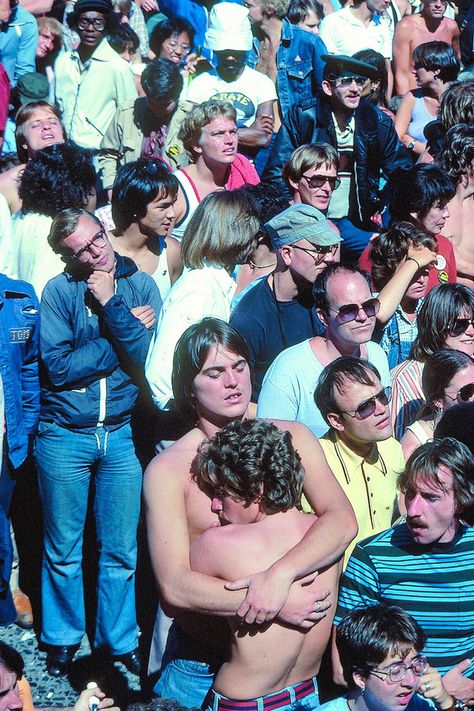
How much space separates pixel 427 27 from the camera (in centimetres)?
888

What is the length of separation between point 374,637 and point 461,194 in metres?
3.72

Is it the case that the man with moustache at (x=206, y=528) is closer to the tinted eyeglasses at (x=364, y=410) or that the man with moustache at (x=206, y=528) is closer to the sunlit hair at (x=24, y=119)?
the tinted eyeglasses at (x=364, y=410)

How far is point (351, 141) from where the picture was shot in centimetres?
618

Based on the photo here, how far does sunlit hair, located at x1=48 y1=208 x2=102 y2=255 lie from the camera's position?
416 centimetres

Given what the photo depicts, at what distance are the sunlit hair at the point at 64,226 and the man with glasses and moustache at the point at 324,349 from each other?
3.47 feet

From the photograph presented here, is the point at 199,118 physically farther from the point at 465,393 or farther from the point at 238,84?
the point at 465,393

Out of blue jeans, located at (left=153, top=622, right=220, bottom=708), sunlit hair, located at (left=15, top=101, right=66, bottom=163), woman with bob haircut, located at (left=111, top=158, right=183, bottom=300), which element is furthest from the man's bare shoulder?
sunlit hair, located at (left=15, top=101, right=66, bottom=163)

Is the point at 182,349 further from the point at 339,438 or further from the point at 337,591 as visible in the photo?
the point at 337,591

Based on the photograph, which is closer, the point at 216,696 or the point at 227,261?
the point at 216,696

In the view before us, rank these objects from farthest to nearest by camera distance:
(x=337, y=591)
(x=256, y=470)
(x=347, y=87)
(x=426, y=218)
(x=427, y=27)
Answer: (x=427, y=27) → (x=347, y=87) → (x=426, y=218) → (x=337, y=591) → (x=256, y=470)

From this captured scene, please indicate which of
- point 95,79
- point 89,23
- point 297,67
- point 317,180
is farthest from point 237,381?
point 297,67

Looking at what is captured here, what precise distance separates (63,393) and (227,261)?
96cm

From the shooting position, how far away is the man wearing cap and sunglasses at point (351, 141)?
6062mm

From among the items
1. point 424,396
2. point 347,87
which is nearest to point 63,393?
point 424,396
